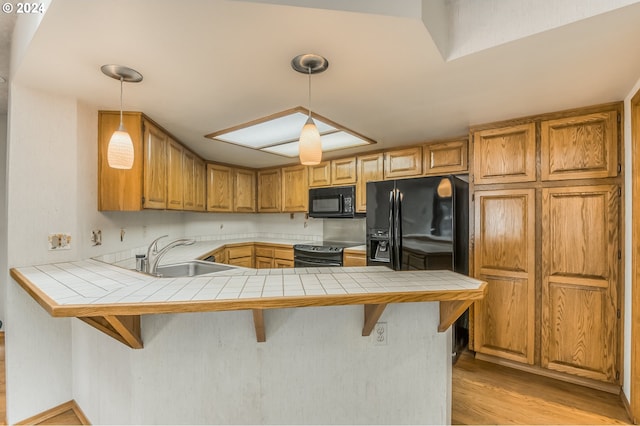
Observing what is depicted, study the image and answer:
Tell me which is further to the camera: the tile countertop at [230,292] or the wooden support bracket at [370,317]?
the wooden support bracket at [370,317]

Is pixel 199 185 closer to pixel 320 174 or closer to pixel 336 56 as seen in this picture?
pixel 320 174

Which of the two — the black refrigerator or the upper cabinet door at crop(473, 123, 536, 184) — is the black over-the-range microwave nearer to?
the black refrigerator

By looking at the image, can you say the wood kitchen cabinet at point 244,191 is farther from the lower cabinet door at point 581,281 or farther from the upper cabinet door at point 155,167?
the lower cabinet door at point 581,281

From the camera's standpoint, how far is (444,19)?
1354 millimetres

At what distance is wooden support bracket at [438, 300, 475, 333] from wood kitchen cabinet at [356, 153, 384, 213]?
6.42ft

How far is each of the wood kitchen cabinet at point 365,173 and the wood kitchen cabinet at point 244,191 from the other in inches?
72.0

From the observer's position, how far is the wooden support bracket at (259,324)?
48.1 inches

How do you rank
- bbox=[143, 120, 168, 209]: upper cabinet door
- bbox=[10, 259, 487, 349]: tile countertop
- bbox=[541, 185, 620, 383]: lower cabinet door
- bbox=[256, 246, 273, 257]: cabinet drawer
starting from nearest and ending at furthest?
bbox=[10, 259, 487, 349]: tile countertop < bbox=[541, 185, 620, 383]: lower cabinet door < bbox=[143, 120, 168, 209]: upper cabinet door < bbox=[256, 246, 273, 257]: cabinet drawer

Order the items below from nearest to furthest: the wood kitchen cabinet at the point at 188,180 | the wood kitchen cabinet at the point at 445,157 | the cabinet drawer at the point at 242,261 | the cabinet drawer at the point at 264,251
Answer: the wood kitchen cabinet at the point at 445,157 → the wood kitchen cabinet at the point at 188,180 → the cabinet drawer at the point at 242,261 → the cabinet drawer at the point at 264,251

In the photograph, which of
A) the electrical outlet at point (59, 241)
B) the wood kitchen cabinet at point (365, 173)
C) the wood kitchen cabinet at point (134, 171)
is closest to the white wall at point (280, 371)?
the electrical outlet at point (59, 241)

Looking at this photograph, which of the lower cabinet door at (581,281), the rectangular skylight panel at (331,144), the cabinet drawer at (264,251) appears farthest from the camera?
the cabinet drawer at (264,251)

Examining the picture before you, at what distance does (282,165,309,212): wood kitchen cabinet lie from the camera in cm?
405

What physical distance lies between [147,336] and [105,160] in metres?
1.45
